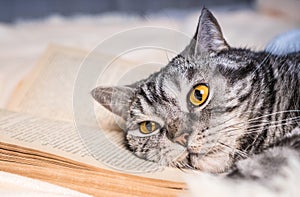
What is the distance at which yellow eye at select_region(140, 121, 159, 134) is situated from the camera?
0.75 meters

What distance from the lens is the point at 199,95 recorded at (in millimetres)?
719

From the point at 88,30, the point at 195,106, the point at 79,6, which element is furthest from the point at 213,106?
the point at 79,6

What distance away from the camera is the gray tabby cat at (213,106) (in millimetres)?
693

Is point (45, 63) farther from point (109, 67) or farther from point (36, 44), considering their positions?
point (36, 44)

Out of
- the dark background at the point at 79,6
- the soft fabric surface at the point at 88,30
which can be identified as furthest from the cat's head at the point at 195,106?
the dark background at the point at 79,6

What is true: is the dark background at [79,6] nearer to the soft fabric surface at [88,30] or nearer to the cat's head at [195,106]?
the soft fabric surface at [88,30]

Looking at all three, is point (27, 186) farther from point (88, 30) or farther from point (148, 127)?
point (88, 30)

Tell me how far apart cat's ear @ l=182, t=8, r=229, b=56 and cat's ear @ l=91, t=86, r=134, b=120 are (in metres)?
0.15

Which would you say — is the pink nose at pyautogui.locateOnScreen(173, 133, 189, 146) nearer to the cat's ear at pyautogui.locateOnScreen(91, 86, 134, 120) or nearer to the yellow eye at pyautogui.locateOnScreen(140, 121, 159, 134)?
the yellow eye at pyautogui.locateOnScreen(140, 121, 159, 134)

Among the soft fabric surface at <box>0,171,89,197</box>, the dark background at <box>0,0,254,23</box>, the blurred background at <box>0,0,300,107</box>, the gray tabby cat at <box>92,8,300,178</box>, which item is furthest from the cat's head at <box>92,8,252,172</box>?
the dark background at <box>0,0,254,23</box>

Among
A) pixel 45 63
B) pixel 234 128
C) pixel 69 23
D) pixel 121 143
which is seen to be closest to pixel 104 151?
pixel 121 143

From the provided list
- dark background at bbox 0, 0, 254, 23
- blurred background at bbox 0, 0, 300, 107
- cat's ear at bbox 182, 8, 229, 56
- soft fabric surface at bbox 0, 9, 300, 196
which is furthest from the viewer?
dark background at bbox 0, 0, 254, 23

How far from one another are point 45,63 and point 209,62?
551 millimetres

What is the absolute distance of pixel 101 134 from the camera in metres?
0.87
